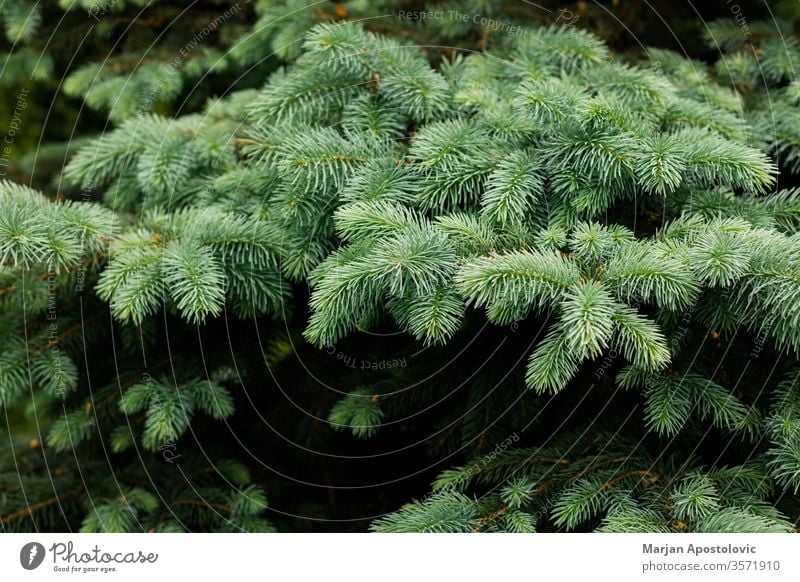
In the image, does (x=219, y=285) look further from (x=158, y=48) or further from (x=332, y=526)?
(x=158, y=48)

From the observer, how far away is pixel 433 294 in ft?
3.93

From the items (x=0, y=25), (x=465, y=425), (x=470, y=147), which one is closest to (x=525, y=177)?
(x=470, y=147)

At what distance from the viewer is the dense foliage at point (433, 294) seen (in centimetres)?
120

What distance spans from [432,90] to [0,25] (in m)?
1.97

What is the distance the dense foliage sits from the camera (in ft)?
3.95

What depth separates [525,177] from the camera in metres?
1.29
